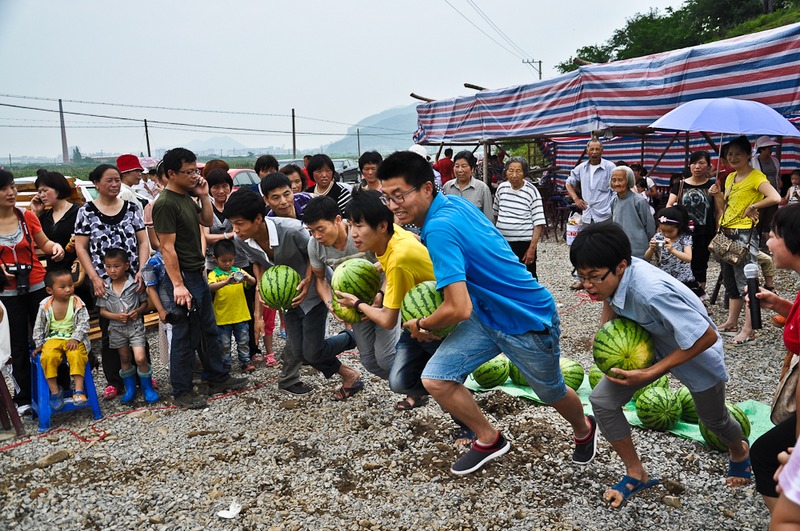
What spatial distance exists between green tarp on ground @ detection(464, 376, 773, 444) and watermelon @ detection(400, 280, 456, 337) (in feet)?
5.72

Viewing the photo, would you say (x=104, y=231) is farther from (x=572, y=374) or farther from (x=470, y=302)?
(x=572, y=374)

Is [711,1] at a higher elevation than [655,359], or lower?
higher

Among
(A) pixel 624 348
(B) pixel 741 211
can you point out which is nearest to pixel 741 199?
(B) pixel 741 211

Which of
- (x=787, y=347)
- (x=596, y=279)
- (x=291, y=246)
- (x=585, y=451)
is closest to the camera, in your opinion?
(x=787, y=347)

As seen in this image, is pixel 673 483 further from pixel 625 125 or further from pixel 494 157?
pixel 494 157

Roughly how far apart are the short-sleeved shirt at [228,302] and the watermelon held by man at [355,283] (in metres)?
2.08

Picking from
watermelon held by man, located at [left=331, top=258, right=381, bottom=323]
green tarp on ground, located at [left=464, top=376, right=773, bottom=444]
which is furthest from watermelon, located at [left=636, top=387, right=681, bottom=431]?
watermelon held by man, located at [left=331, top=258, right=381, bottom=323]

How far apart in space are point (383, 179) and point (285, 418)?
8.56 feet

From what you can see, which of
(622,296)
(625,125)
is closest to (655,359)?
(622,296)

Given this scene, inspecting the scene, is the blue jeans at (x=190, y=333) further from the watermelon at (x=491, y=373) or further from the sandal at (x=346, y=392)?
the watermelon at (x=491, y=373)

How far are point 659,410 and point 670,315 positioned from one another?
169cm

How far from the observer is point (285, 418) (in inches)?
196

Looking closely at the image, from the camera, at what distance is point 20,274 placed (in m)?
5.12

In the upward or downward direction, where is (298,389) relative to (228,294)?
downward
